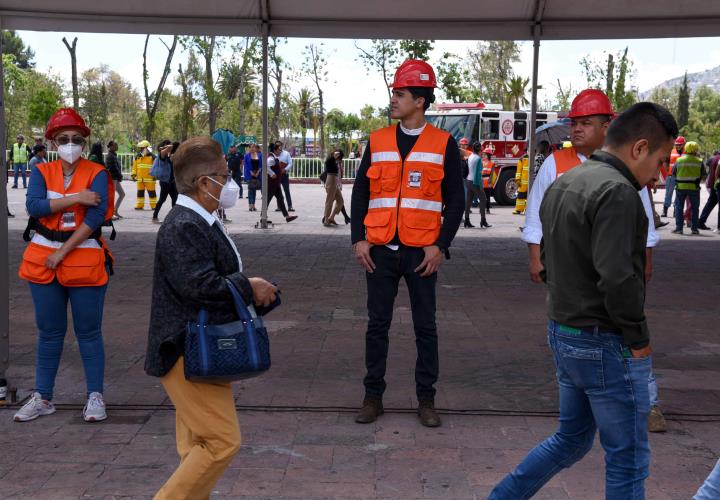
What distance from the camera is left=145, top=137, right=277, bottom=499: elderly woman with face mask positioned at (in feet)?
10.8

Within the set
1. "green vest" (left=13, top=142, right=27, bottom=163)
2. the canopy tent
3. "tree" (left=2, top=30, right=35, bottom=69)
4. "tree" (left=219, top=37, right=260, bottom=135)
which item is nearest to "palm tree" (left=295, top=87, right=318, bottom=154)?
"tree" (left=219, top=37, right=260, bottom=135)

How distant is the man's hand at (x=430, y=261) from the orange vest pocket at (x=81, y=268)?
5.90 ft

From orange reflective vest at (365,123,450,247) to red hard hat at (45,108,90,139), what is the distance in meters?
1.70

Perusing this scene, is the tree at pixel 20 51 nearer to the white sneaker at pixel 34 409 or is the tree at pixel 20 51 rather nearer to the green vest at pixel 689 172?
the green vest at pixel 689 172

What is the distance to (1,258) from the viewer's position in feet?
19.9

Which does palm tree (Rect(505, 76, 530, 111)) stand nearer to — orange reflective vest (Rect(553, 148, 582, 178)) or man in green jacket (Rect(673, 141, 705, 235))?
man in green jacket (Rect(673, 141, 705, 235))

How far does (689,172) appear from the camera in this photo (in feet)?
58.9

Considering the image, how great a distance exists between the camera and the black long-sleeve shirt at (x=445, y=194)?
17.4 feet

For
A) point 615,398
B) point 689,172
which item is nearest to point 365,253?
point 615,398

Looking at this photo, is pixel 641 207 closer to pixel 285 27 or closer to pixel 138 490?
pixel 138 490

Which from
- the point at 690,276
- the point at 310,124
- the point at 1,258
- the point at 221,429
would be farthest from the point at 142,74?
the point at 221,429

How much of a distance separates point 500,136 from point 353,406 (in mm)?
22577

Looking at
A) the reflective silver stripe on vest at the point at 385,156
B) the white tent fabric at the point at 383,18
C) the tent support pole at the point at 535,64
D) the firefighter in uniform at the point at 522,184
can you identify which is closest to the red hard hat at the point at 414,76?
the reflective silver stripe on vest at the point at 385,156

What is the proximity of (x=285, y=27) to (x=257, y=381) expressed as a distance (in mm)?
9430
